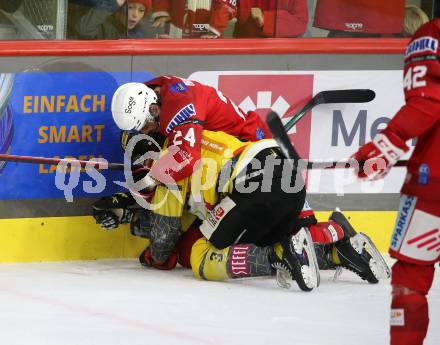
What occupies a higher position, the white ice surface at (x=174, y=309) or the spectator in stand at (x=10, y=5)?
the spectator in stand at (x=10, y=5)

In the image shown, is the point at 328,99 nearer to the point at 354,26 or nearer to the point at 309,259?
the point at 354,26

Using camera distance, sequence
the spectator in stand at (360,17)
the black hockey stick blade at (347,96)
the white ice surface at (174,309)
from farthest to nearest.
→ the spectator in stand at (360,17) < the black hockey stick blade at (347,96) < the white ice surface at (174,309)

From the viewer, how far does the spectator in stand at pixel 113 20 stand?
557 centimetres

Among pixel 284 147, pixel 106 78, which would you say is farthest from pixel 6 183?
pixel 284 147

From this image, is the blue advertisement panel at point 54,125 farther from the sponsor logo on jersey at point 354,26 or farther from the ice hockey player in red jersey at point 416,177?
the ice hockey player in red jersey at point 416,177

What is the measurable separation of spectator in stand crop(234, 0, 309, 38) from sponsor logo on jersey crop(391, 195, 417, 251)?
241 cm

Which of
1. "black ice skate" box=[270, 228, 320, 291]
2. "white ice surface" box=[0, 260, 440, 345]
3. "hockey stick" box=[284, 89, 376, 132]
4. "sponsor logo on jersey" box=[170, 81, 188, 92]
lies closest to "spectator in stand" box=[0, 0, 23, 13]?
"sponsor logo on jersey" box=[170, 81, 188, 92]

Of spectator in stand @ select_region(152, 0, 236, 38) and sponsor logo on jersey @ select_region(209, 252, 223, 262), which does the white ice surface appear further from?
spectator in stand @ select_region(152, 0, 236, 38)

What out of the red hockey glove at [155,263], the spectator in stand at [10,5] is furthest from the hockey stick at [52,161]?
the spectator in stand at [10,5]

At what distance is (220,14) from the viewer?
19.1 ft

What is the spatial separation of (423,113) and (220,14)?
8.16 ft

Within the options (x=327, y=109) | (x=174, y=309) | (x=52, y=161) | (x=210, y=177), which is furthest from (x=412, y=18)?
(x=174, y=309)

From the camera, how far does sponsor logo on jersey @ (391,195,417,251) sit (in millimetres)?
3602

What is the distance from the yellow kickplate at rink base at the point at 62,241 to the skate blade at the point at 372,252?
3.79 ft
